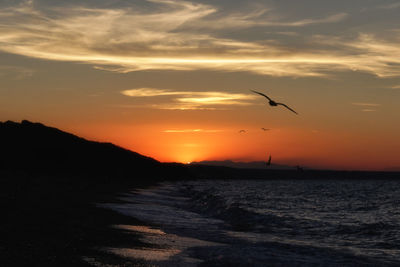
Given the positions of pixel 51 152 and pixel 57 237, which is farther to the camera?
pixel 51 152

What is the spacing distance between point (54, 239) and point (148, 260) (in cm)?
296

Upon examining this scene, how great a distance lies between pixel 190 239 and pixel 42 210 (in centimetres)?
666

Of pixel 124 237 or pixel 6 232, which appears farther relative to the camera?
pixel 124 237

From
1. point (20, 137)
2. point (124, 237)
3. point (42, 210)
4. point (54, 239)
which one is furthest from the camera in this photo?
point (20, 137)

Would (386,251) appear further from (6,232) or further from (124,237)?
(6,232)

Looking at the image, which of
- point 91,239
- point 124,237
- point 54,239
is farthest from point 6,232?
point 124,237

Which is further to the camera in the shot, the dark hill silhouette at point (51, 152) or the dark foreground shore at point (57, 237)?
the dark hill silhouette at point (51, 152)

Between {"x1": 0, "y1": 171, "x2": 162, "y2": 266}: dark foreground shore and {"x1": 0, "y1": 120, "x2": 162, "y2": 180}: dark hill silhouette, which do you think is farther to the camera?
{"x1": 0, "y1": 120, "x2": 162, "y2": 180}: dark hill silhouette

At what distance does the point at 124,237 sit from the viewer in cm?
A: 1736

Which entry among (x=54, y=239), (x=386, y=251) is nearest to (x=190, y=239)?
(x=54, y=239)

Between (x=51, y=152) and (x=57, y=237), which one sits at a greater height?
(x=51, y=152)

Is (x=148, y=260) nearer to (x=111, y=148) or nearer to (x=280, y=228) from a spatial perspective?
(x=280, y=228)

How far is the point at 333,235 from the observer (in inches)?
1013

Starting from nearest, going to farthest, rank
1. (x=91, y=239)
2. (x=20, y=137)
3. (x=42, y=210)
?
(x=91, y=239)
(x=42, y=210)
(x=20, y=137)
